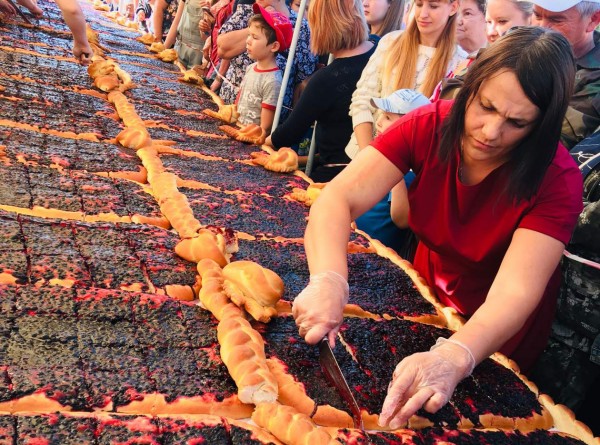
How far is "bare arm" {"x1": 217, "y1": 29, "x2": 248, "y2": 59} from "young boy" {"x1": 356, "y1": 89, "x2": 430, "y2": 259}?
290 centimetres

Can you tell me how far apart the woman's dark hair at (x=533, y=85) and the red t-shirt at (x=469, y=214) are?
9 cm

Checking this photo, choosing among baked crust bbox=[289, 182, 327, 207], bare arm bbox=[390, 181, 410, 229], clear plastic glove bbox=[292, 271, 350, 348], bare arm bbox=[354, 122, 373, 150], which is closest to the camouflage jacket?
bare arm bbox=[390, 181, 410, 229]

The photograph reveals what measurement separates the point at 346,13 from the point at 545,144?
2.64 m

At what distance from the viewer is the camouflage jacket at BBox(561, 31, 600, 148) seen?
→ 2924 mm

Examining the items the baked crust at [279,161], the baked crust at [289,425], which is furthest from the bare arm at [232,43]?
the baked crust at [289,425]

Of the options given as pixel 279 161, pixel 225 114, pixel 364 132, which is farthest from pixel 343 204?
pixel 225 114

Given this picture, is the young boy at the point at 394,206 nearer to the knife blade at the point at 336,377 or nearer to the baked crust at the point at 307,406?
the knife blade at the point at 336,377

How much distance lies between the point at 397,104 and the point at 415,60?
90 centimetres

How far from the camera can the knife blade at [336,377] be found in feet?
5.78

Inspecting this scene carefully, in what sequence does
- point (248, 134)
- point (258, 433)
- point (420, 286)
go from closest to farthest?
point (258, 433) → point (420, 286) → point (248, 134)

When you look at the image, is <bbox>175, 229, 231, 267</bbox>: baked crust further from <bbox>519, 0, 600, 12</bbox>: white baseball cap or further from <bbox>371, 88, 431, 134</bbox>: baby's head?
<bbox>519, 0, 600, 12</bbox>: white baseball cap

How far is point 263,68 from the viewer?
5.54 meters

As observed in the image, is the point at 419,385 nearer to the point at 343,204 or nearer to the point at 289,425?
the point at 289,425

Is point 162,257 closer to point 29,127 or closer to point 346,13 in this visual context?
point 29,127
